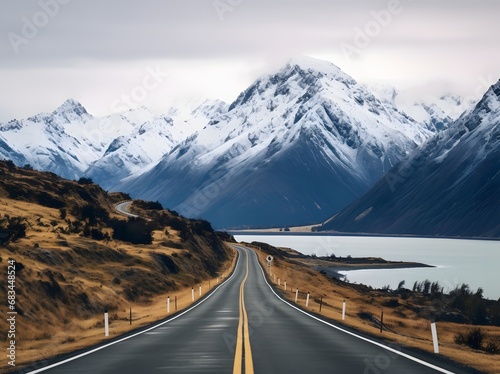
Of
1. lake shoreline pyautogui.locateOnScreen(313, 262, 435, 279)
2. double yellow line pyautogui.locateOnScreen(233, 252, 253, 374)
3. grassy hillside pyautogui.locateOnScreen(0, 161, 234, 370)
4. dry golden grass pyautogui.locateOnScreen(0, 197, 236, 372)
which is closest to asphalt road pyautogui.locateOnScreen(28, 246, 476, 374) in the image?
double yellow line pyautogui.locateOnScreen(233, 252, 253, 374)

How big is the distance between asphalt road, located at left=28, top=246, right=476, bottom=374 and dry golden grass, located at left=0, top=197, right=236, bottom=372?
2.39 m

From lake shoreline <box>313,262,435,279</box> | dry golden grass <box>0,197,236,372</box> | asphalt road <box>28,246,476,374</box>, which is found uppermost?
lake shoreline <box>313,262,435,279</box>

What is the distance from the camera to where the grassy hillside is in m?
41.5

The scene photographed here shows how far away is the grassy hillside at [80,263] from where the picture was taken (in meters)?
41.5

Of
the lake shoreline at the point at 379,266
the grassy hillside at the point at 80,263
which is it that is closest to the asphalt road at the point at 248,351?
the grassy hillside at the point at 80,263

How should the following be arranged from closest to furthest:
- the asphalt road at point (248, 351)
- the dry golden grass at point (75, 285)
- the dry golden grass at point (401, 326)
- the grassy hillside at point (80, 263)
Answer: the asphalt road at point (248, 351)
the dry golden grass at point (401, 326)
the dry golden grass at point (75, 285)
the grassy hillside at point (80, 263)

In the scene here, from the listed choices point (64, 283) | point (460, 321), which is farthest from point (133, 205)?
point (64, 283)

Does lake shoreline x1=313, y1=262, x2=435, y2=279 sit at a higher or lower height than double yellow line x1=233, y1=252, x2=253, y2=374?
higher

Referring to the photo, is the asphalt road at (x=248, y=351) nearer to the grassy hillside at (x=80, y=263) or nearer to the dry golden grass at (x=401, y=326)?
the dry golden grass at (x=401, y=326)

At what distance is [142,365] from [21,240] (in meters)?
43.1

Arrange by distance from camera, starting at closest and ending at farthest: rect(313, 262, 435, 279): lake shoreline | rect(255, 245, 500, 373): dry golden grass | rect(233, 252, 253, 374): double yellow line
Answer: rect(233, 252, 253, 374): double yellow line
rect(255, 245, 500, 373): dry golden grass
rect(313, 262, 435, 279): lake shoreline

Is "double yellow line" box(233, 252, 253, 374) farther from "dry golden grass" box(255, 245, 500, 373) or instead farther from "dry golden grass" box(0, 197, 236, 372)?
"dry golden grass" box(255, 245, 500, 373)

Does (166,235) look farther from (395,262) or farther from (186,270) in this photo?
(395,262)

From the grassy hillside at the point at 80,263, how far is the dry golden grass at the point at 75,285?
0.08 meters
